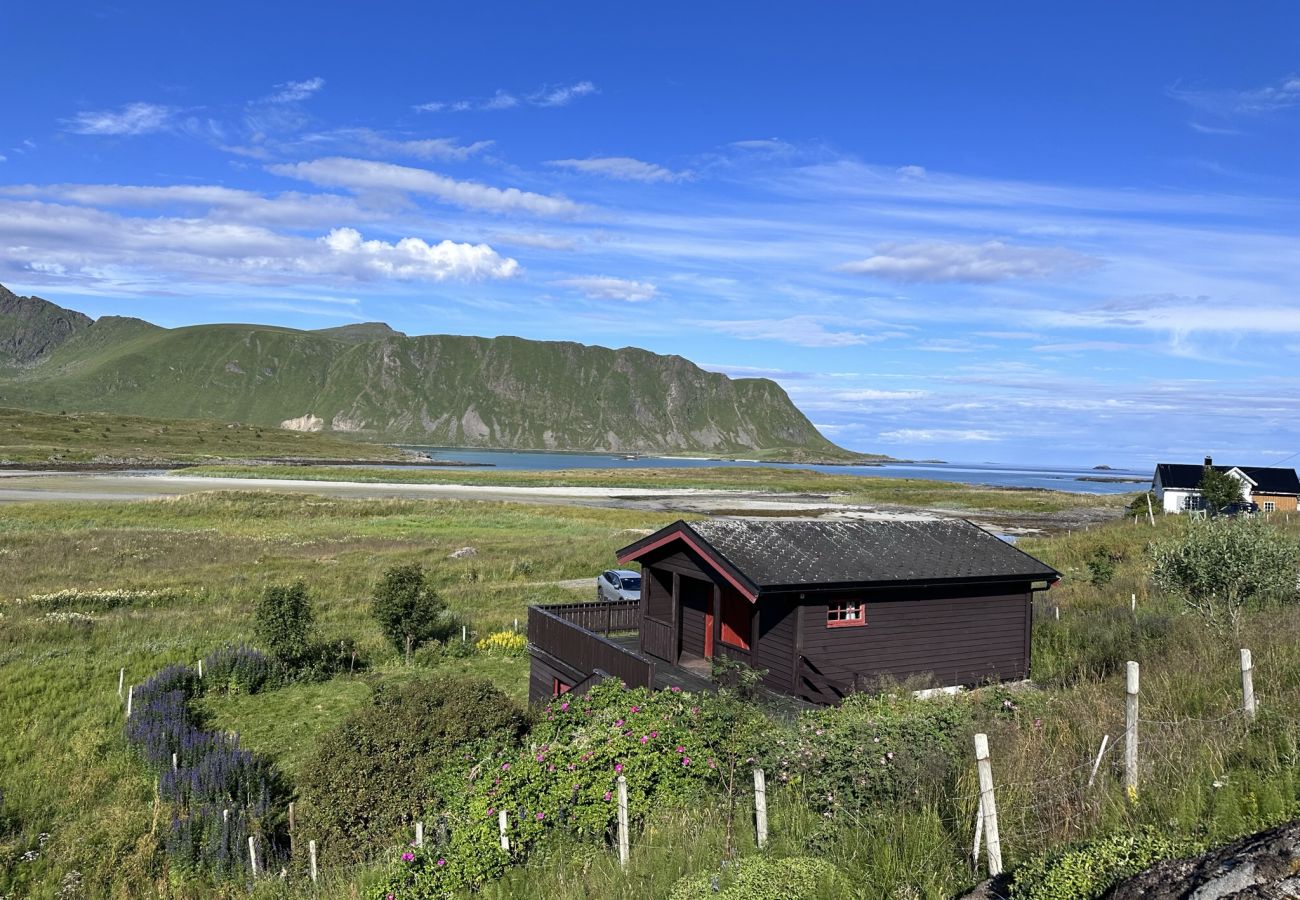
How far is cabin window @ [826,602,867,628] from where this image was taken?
16737mm

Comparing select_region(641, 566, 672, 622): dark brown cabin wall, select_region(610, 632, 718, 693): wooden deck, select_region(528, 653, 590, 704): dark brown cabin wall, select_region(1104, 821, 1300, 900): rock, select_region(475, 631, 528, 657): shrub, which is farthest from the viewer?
select_region(475, 631, 528, 657): shrub

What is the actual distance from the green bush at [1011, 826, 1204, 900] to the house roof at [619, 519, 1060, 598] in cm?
1049

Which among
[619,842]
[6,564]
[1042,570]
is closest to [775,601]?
[1042,570]

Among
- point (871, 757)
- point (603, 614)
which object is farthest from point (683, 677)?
point (871, 757)

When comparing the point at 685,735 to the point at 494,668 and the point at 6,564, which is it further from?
the point at 6,564

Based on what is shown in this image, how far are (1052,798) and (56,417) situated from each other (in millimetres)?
233707

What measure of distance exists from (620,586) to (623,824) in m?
22.0

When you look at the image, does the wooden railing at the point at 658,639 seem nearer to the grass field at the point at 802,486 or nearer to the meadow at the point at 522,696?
the meadow at the point at 522,696

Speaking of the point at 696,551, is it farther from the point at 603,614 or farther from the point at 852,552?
the point at 603,614

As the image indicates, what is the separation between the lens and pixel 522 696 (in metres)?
Result: 21.9

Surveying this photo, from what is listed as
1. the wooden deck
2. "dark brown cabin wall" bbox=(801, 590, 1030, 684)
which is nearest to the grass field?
"dark brown cabin wall" bbox=(801, 590, 1030, 684)

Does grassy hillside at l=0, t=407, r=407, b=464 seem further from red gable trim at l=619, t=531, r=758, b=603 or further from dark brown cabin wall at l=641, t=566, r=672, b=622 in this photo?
red gable trim at l=619, t=531, r=758, b=603

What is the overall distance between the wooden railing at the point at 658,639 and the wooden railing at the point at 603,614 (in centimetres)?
193

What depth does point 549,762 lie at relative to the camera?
10273 mm
